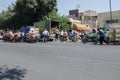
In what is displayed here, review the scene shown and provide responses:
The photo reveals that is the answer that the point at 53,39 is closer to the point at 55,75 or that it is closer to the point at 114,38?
the point at 114,38

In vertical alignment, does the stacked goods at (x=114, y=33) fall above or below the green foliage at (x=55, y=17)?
below

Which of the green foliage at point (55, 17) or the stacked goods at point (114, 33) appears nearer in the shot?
the stacked goods at point (114, 33)

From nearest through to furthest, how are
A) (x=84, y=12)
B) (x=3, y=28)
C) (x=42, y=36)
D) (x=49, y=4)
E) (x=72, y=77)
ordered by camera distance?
(x=72, y=77) < (x=42, y=36) < (x=49, y=4) < (x=3, y=28) < (x=84, y=12)

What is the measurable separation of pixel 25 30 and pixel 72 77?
27545 mm

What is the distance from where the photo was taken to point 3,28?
220 ft

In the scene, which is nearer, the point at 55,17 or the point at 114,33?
the point at 114,33

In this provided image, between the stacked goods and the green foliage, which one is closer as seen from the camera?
the stacked goods

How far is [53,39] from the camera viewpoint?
39312mm

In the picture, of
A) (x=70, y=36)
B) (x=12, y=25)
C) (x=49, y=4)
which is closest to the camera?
(x=70, y=36)

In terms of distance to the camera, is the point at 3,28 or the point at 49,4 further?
the point at 3,28

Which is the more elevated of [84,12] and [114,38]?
[84,12]

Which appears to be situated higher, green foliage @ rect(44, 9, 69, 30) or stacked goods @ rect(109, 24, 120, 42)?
green foliage @ rect(44, 9, 69, 30)

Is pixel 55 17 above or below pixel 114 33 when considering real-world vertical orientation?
above

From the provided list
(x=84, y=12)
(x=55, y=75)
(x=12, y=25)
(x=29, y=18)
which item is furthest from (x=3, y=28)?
(x=55, y=75)
